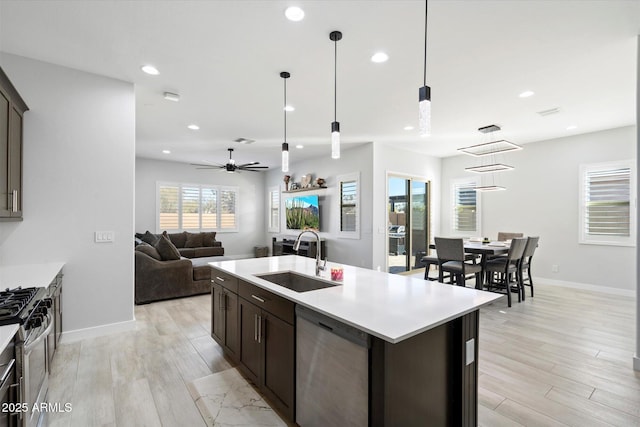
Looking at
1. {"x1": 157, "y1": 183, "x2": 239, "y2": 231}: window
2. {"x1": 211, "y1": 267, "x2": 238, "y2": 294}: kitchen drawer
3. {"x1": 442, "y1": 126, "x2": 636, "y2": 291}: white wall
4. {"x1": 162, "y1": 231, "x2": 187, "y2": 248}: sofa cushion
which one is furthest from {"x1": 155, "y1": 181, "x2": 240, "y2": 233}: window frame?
{"x1": 442, "y1": 126, "x2": 636, "y2": 291}: white wall

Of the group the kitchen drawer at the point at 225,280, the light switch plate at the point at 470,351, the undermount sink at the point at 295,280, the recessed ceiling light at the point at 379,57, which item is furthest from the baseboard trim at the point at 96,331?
the recessed ceiling light at the point at 379,57

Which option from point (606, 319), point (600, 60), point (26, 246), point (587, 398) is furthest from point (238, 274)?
point (606, 319)

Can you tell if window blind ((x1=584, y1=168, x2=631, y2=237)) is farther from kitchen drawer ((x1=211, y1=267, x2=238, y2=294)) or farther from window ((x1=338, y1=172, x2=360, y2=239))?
kitchen drawer ((x1=211, y1=267, x2=238, y2=294))

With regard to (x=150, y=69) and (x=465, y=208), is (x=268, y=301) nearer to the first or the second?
A: (x=150, y=69)

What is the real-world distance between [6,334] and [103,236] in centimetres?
227

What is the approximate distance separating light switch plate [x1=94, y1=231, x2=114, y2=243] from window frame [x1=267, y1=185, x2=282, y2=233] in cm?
582

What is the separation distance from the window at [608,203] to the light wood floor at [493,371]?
1668mm

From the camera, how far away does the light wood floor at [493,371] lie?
2.02m

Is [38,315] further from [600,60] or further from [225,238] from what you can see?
[225,238]

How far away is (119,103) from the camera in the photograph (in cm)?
332

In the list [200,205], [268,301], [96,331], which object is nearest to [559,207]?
[268,301]

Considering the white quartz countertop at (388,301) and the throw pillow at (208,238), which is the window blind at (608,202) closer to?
the white quartz countertop at (388,301)

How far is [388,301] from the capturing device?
5.67 ft

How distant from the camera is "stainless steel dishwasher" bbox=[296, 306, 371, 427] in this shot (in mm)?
1388
